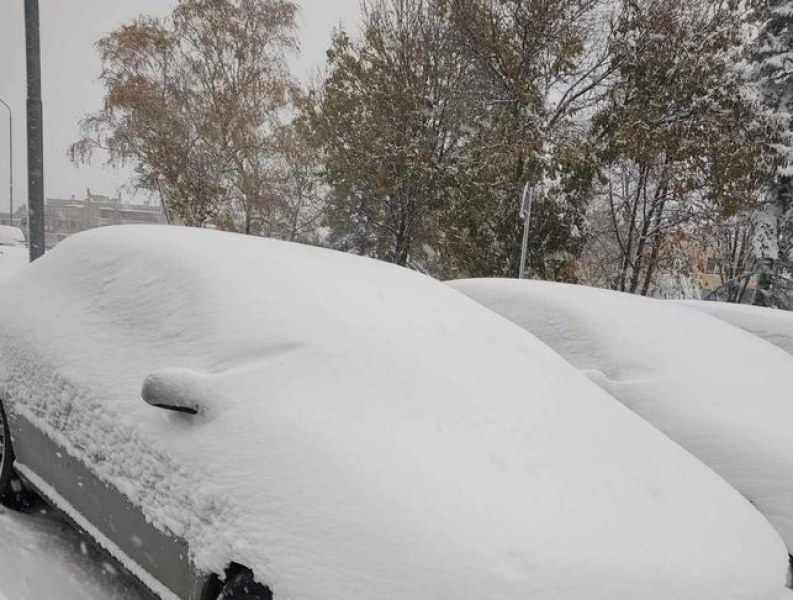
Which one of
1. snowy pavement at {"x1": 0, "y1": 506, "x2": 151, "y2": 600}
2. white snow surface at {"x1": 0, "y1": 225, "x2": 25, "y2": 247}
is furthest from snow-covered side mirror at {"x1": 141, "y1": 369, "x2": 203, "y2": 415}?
white snow surface at {"x1": 0, "y1": 225, "x2": 25, "y2": 247}

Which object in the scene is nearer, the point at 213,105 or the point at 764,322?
the point at 764,322

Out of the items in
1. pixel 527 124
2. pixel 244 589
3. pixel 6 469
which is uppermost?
pixel 527 124

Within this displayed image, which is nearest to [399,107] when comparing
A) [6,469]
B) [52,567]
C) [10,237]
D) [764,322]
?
[764,322]

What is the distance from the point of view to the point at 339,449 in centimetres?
159

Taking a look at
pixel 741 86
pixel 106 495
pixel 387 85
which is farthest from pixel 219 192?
pixel 106 495

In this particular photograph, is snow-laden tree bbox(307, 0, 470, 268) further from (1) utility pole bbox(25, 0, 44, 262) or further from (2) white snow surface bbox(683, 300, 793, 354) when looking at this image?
(2) white snow surface bbox(683, 300, 793, 354)

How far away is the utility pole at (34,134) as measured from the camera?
19.3 ft

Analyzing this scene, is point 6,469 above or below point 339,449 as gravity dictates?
below

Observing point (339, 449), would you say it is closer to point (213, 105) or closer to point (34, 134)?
point (34, 134)

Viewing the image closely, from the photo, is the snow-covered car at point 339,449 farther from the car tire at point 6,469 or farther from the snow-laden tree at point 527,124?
the snow-laden tree at point 527,124

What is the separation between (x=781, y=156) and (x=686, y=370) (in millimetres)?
13127

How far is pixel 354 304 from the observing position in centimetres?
214

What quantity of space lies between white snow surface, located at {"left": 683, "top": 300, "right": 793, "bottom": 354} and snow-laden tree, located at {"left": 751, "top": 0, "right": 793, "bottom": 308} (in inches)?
437

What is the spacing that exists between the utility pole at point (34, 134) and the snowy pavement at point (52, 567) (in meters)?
4.59
